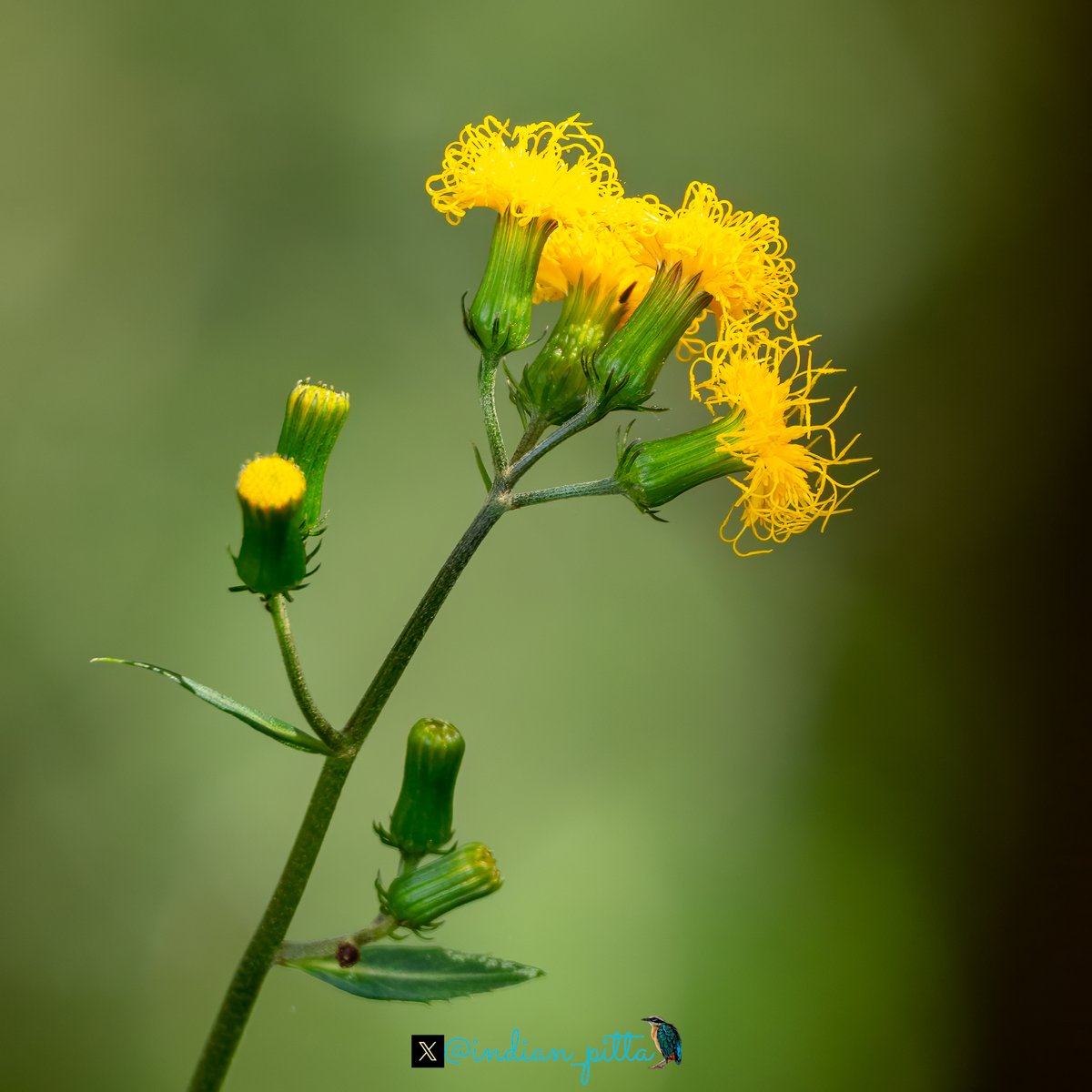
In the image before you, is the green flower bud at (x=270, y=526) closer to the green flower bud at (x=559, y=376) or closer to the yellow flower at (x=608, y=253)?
the green flower bud at (x=559, y=376)

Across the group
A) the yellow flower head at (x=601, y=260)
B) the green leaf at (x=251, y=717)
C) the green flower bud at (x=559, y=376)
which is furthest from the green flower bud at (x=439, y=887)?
the yellow flower head at (x=601, y=260)

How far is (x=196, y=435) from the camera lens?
3.54m

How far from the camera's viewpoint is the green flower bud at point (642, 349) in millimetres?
1637

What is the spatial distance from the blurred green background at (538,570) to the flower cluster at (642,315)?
5.89 feet

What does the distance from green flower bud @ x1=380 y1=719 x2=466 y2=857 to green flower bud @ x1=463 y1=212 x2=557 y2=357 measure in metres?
0.57

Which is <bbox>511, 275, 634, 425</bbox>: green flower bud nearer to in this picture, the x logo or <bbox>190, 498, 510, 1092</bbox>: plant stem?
<bbox>190, 498, 510, 1092</bbox>: plant stem

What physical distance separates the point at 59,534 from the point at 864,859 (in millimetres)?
2692

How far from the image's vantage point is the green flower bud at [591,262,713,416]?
164 cm

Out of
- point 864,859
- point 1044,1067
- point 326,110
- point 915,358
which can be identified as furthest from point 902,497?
point 326,110

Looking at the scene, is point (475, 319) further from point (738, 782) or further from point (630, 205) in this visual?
point (738, 782)

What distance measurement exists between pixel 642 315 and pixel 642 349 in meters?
0.06

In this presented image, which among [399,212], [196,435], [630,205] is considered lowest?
[630,205]

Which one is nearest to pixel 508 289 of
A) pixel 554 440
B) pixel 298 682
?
pixel 554 440

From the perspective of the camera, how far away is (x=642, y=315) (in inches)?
65.7
